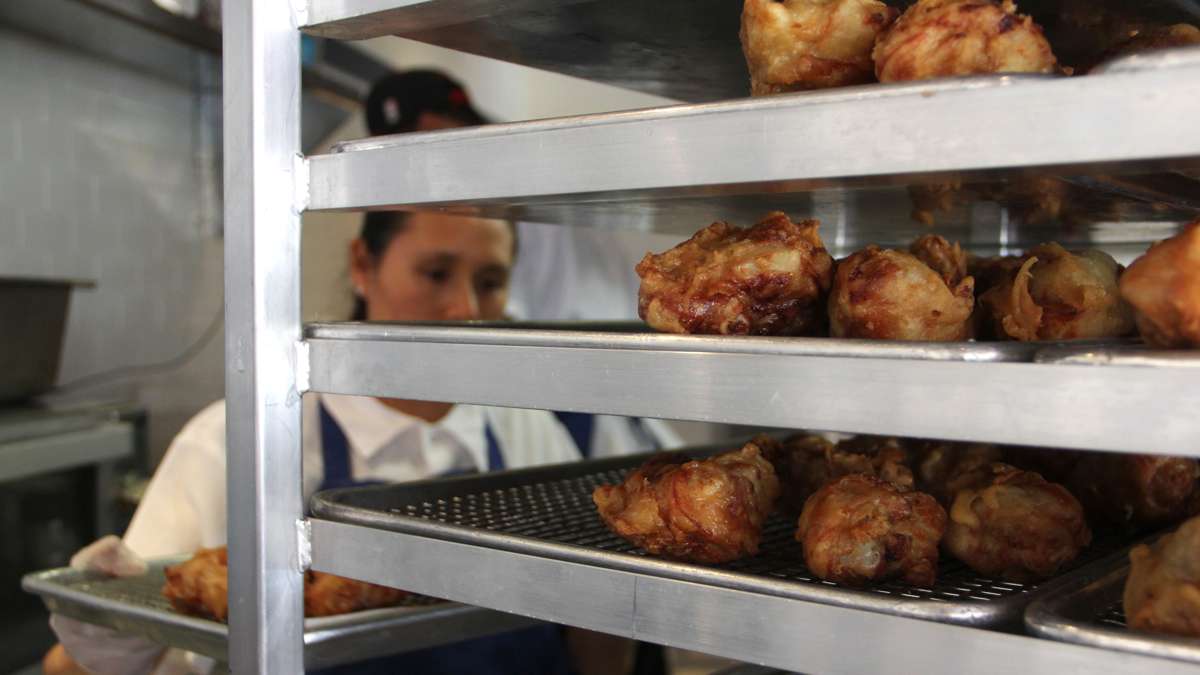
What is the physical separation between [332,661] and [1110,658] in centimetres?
79

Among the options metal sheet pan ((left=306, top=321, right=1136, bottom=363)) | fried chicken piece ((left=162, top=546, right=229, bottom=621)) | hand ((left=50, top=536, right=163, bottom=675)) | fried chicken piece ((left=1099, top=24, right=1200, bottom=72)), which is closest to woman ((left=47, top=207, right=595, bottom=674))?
hand ((left=50, top=536, right=163, bottom=675))

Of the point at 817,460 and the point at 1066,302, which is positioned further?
the point at 817,460

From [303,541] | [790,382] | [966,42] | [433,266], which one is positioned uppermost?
[966,42]

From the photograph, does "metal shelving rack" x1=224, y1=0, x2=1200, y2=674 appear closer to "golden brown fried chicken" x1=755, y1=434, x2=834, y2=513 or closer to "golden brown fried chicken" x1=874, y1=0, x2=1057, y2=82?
"golden brown fried chicken" x1=874, y1=0, x2=1057, y2=82

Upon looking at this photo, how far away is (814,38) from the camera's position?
3.02ft

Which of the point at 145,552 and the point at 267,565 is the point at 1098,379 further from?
the point at 145,552

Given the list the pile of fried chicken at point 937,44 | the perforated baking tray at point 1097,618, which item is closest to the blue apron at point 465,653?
the pile of fried chicken at point 937,44

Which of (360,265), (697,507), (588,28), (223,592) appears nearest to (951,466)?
(697,507)

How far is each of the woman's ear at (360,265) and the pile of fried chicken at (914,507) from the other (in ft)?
5.37

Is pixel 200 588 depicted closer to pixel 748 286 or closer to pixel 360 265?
pixel 748 286

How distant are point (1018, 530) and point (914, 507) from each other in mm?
91

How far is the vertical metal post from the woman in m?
1.18

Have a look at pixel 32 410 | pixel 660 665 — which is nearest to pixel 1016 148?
pixel 660 665

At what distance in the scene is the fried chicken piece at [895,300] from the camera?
899mm
